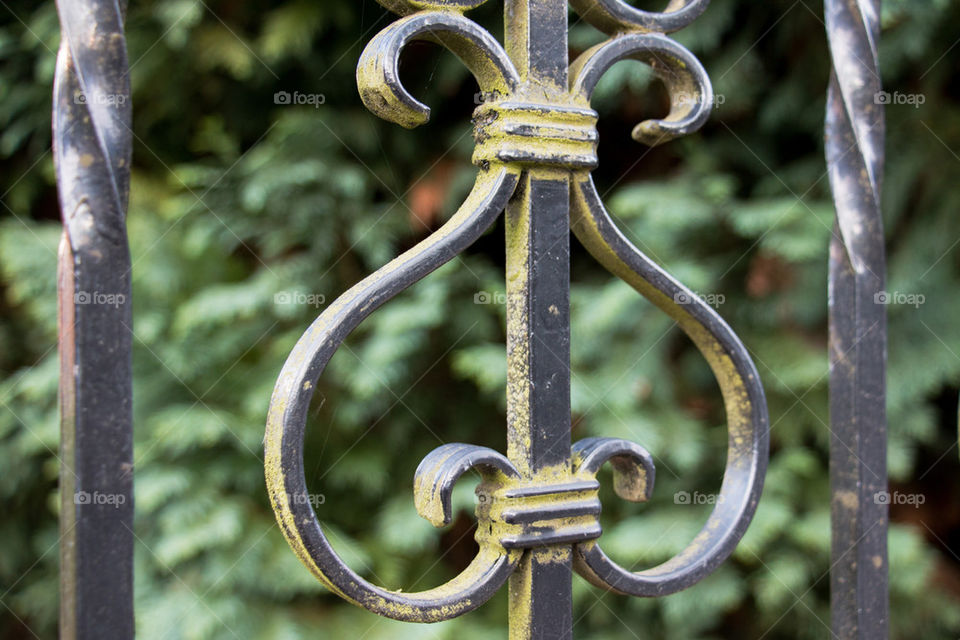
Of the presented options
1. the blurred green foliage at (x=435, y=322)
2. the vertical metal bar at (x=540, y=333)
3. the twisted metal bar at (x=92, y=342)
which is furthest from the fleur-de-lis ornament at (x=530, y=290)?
the blurred green foliage at (x=435, y=322)

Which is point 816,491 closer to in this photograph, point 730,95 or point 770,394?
point 770,394

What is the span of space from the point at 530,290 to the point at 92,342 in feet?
1.02

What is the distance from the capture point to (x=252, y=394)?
5.58 ft

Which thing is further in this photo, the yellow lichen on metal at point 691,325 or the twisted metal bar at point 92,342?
the yellow lichen on metal at point 691,325

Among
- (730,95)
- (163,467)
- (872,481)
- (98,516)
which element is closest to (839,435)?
(872,481)

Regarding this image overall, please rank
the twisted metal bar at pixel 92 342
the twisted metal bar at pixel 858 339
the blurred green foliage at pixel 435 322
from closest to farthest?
the twisted metal bar at pixel 92 342, the twisted metal bar at pixel 858 339, the blurred green foliage at pixel 435 322

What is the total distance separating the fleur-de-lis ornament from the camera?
55 cm

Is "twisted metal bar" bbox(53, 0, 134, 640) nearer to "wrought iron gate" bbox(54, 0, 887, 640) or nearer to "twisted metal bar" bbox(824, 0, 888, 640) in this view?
"wrought iron gate" bbox(54, 0, 887, 640)

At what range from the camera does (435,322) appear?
165 cm

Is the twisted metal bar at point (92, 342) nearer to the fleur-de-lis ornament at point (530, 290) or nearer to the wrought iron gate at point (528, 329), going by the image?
the wrought iron gate at point (528, 329)

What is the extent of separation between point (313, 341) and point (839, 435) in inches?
21.0

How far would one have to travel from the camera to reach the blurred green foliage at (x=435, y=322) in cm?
159

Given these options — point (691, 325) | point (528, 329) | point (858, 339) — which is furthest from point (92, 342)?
point (858, 339)

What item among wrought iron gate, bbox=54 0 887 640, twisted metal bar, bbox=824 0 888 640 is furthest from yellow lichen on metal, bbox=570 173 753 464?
twisted metal bar, bbox=824 0 888 640
